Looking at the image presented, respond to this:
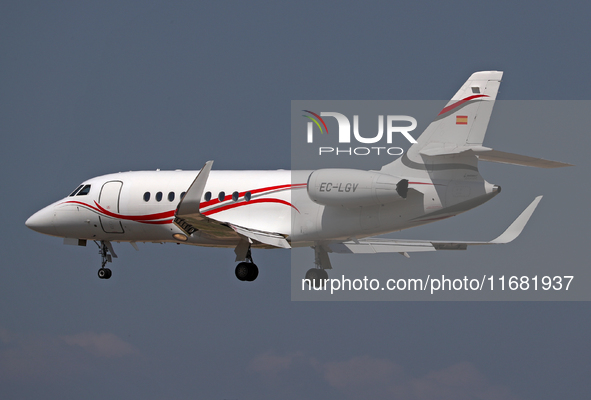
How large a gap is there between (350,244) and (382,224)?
3.63 m

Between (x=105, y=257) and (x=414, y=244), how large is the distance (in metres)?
10.4

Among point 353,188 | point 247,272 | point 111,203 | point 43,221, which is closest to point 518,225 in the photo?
point 353,188

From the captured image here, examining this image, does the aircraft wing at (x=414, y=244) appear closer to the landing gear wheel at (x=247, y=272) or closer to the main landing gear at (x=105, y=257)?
the landing gear wheel at (x=247, y=272)

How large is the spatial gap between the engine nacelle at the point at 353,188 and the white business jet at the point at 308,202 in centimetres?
3

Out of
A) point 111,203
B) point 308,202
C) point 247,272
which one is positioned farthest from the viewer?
point 111,203

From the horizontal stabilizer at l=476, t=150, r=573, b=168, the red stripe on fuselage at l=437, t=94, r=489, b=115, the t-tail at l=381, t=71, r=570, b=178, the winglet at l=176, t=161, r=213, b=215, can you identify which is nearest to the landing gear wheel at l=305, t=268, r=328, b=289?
the t-tail at l=381, t=71, r=570, b=178

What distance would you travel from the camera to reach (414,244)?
26.0 meters

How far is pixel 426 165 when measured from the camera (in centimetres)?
2195

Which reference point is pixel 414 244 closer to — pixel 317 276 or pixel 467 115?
pixel 317 276

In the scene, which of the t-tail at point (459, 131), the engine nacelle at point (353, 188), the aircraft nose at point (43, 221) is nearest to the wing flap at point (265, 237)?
the engine nacelle at point (353, 188)

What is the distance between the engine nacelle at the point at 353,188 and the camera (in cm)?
2147

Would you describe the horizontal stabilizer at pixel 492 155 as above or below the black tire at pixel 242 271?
above

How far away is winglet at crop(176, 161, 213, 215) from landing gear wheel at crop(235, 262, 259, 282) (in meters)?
3.39

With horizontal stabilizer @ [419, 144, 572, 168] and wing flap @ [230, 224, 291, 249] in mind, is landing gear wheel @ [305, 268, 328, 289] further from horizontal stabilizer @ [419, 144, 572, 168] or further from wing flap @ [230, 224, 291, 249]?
horizontal stabilizer @ [419, 144, 572, 168]
